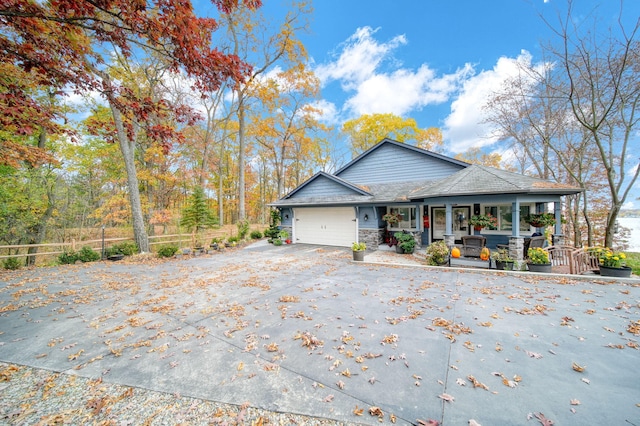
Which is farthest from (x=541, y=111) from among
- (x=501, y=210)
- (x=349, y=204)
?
(x=349, y=204)

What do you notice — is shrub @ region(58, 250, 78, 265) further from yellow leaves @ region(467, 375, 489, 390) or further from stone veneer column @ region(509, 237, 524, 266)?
stone veneer column @ region(509, 237, 524, 266)

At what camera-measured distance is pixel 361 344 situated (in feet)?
10.8

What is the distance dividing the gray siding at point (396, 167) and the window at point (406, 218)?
7.68 ft

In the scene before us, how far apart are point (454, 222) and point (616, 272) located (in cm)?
551

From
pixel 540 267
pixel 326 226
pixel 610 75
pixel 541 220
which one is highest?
pixel 610 75

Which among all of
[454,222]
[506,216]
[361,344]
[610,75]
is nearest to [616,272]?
[506,216]

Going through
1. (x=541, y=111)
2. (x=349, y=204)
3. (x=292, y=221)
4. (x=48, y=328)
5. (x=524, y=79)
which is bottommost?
(x=48, y=328)

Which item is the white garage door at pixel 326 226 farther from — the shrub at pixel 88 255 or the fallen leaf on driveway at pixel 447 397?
the fallen leaf on driveway at pixel 447 397

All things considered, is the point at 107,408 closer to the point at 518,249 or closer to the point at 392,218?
the point at 518,249

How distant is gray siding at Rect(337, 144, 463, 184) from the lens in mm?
12766

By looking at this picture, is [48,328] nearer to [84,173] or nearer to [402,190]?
[402,190]

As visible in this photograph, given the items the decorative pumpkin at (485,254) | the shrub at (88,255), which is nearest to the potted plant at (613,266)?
the decorative pumpkin at (485,254)

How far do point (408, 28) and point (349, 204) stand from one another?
Result: 448 inches

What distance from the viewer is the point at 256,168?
29.3m
